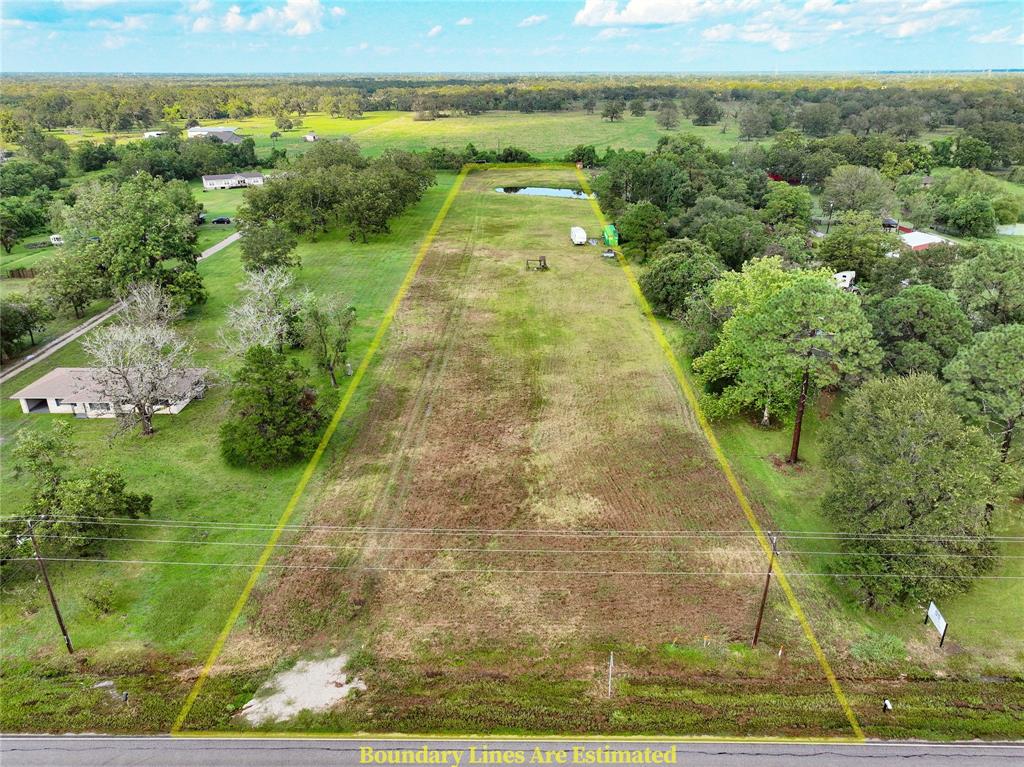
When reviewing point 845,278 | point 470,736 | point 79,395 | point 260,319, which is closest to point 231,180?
point 260,319

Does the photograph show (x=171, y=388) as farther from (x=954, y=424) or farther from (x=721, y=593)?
(x=954, y=424)

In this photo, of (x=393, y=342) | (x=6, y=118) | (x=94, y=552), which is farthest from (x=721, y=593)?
(x=6, y=118)

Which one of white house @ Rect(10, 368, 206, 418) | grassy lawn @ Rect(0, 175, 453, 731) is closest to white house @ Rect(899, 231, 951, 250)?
grassy lawn @ Rect(0, 175, 453, 731)

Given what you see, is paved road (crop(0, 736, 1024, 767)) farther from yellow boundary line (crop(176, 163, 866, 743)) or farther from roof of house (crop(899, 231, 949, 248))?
roof of house (crop(899, 231, 949, 248))

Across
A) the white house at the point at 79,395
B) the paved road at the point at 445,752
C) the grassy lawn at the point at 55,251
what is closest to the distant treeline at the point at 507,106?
the grassy lawn at the point at 55,251

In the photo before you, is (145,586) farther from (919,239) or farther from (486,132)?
(486,132)

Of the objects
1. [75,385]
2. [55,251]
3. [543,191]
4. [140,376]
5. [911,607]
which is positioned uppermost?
[543,191]
